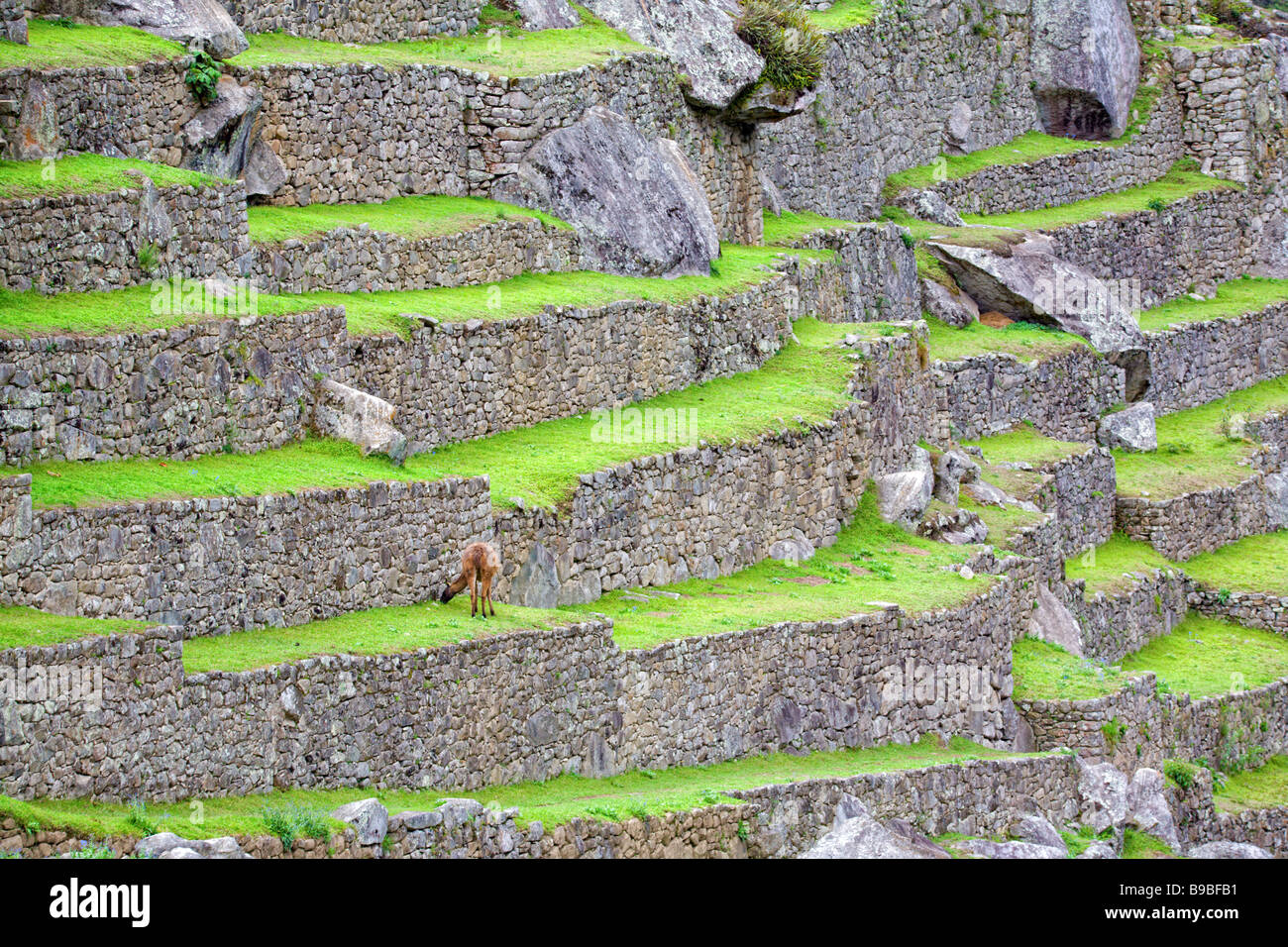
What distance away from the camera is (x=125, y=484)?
77.2ft

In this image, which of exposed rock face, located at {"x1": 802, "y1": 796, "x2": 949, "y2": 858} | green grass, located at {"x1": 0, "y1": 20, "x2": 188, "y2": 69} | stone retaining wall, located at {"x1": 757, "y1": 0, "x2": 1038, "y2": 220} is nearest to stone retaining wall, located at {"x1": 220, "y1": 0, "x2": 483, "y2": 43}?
green grass, located at {"x1": 0, "y1": 20, "x2": 188, "y2": 69}

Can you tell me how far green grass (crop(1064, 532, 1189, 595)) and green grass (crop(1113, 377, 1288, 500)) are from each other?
1085 millimetres

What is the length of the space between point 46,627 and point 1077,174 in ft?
124

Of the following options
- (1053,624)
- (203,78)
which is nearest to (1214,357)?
(1053,624)

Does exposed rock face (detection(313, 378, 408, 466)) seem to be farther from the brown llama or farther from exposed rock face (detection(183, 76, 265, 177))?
exposed rock face (detection(183, 76, 265, 177))

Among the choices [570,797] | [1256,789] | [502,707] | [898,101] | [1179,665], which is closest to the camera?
[502,707]

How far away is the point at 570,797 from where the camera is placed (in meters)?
25.9

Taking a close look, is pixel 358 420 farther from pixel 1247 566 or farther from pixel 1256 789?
pixel 1247 566

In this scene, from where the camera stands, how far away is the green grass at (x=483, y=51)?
33.3 metres

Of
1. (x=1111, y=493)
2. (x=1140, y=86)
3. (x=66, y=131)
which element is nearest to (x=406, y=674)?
(x=66, y=131)

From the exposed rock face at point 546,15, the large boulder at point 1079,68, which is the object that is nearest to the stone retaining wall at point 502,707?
the exposed rock face at point 546,15

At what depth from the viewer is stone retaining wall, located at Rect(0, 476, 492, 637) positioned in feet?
73.0
